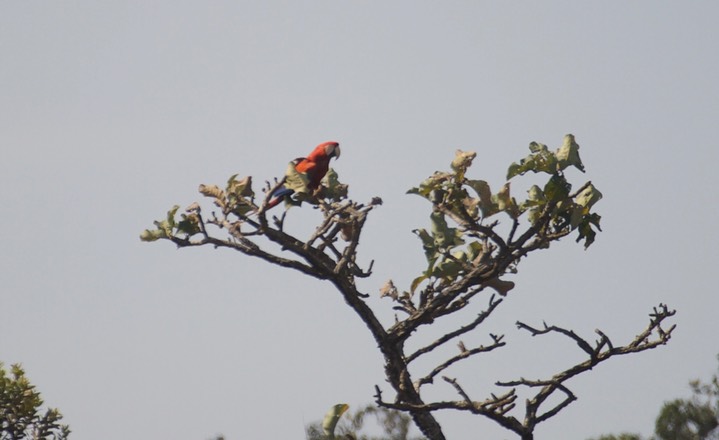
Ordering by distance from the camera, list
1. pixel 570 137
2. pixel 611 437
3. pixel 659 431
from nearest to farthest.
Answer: pixel 570 137, pixel 611 437, pixel 659 431

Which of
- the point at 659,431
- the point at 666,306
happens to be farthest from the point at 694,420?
the point at 666,306

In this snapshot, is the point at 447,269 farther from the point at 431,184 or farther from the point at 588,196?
the point at 588,196

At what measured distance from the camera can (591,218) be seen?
587 centimetres

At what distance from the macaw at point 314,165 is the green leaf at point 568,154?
162 centimetres

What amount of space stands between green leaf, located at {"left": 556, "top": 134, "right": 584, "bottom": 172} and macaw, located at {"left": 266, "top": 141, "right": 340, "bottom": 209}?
162cm

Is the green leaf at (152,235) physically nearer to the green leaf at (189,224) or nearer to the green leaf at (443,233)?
the green leaf at (189,224)

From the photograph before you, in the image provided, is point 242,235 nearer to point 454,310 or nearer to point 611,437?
point 454,310

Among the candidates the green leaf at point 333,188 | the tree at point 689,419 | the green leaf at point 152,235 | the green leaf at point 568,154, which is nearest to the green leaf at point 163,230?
the green leaf at point 152,235

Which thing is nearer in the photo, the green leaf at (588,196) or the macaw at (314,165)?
the green leaf at (588,196)

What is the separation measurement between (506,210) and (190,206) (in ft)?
6.27

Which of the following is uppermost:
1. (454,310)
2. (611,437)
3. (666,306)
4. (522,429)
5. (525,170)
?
(611,437)

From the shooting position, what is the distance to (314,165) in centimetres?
750

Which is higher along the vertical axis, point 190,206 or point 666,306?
point 190,206

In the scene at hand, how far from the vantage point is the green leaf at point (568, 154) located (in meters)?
5.68
